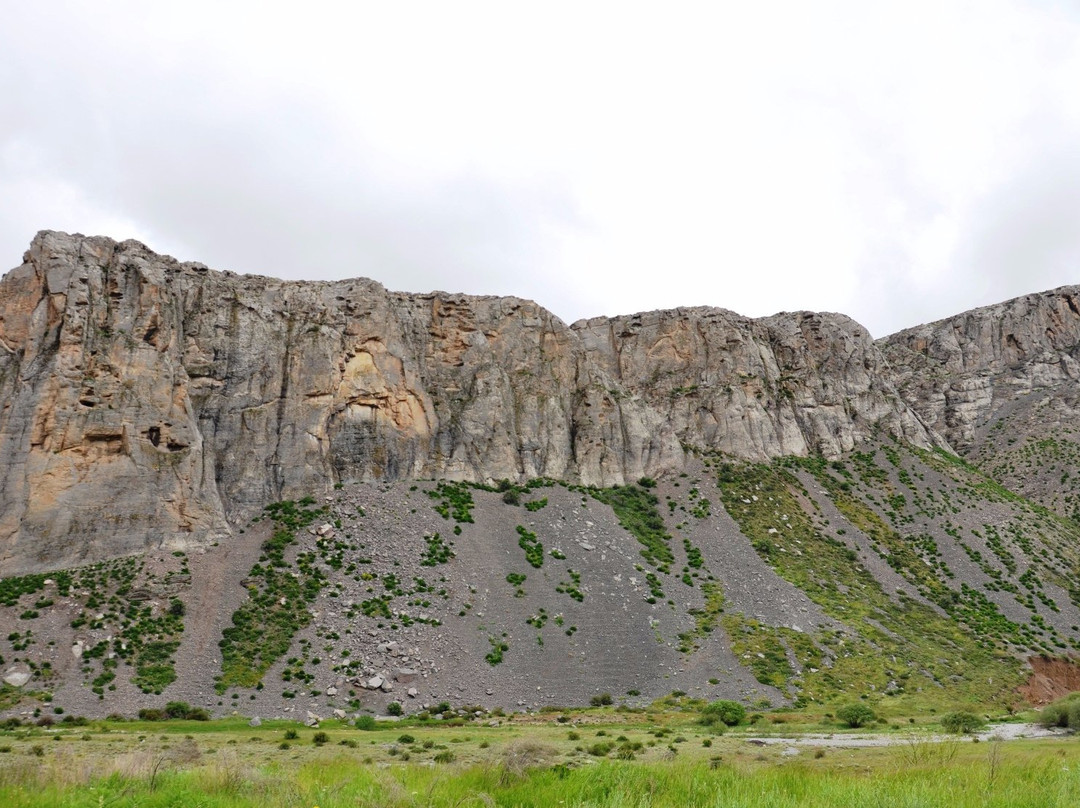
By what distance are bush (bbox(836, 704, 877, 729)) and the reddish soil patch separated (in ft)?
79.2

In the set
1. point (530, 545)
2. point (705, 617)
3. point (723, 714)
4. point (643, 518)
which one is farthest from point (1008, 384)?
point (723, 714)

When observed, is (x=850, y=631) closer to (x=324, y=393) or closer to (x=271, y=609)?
(x=271, y=609)

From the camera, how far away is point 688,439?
93.4 m

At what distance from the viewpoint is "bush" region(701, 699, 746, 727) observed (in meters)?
40.8

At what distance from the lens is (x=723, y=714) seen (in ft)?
138

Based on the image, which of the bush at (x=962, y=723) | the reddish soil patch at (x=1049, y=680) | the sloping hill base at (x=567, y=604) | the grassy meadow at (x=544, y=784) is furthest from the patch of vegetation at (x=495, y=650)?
the reddish soil patch at (x=1049, y=680)

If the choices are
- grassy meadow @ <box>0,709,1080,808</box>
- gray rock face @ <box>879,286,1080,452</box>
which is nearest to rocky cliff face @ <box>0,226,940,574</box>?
gray rock face @ <box>879,286,1080,452</box>

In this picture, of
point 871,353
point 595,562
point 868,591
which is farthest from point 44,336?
point 871,353

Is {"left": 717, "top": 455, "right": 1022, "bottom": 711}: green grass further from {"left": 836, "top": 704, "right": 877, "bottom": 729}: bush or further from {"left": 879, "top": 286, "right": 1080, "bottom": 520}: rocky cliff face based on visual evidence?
{"left": 879, "top": 286, "right": 1080, "bottom": 520}: rocky cliff face

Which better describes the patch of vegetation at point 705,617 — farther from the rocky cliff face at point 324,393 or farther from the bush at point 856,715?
the rocky cliff face at point 324,393

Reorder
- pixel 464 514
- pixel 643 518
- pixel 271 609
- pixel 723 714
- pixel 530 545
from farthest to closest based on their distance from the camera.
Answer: pixel 643 518 → pixel 464 514 → pixel 530 545 → pixel 271 609 → pixel 723 714

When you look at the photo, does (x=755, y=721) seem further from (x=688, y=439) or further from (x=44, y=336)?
(x=44, y=336)

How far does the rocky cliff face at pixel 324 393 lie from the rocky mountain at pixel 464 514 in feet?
0.96

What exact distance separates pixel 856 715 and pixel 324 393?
56.5m
